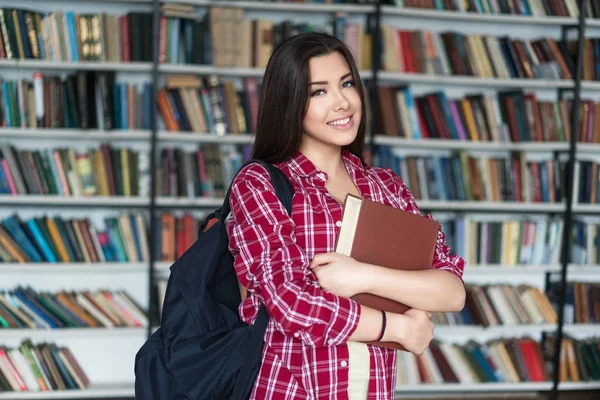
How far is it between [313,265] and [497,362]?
2.90 metres

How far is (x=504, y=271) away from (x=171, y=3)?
7.38 ft

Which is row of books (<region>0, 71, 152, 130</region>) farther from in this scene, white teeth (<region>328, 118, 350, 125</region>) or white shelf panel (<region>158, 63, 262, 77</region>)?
white teeth (<region>328, 118, 350, 125</region>)

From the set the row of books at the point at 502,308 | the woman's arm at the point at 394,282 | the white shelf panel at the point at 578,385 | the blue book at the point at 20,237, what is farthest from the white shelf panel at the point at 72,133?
the white shelf panel at the point at 578,385

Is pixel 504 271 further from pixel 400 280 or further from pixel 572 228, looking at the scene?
pixel 400 280

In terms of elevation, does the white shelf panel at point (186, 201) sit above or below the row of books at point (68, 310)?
above

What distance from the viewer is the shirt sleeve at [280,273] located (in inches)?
49.7

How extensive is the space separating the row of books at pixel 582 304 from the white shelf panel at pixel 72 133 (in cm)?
241

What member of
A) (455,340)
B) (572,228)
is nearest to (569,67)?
(572,228)

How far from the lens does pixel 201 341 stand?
1.33 metres

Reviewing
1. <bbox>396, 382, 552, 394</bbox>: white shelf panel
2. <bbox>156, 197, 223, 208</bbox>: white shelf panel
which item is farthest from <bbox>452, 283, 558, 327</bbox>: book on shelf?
<bbox>156, 197, 223, 208</bbox>: white shelf panel

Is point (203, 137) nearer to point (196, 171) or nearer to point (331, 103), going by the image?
point (196, 171)

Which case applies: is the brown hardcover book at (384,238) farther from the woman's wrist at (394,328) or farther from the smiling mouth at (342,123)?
the smiling mouth at (342,123)

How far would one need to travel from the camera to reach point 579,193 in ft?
13.1

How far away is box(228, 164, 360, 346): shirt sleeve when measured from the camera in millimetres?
1262
